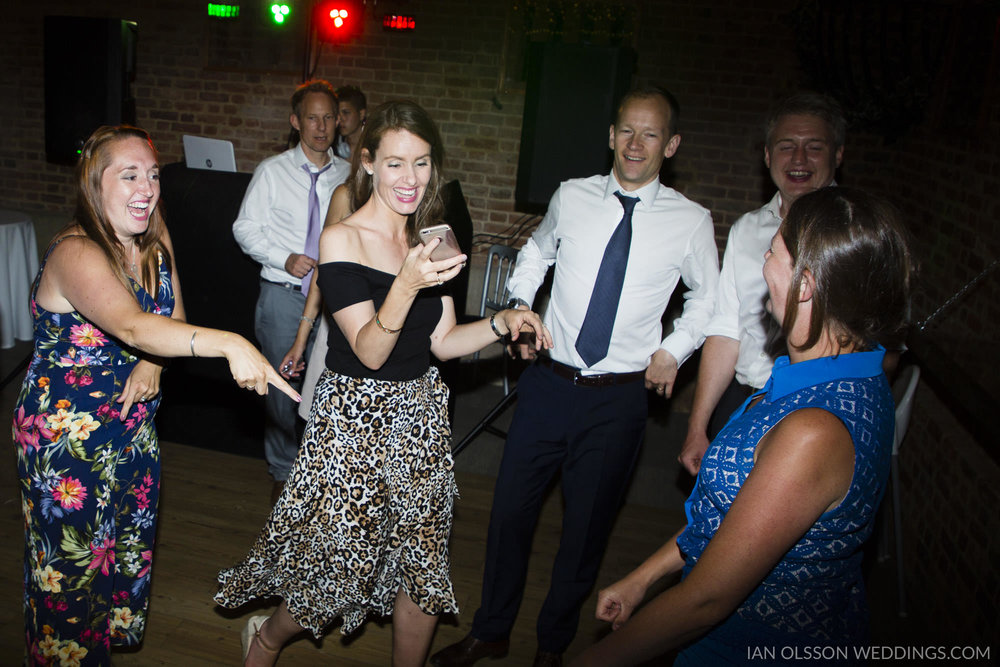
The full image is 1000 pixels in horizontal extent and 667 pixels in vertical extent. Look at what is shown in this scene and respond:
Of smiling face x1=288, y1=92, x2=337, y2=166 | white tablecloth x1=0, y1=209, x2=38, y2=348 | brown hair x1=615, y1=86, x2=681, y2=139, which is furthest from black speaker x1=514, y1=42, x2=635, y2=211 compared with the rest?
white tablecloth x1=0, y1=209, x2=38, y2=348

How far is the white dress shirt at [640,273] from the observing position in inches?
92.3

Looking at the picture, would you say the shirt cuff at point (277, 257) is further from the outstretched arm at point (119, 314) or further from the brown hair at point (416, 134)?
the outstretched arm at point (119, 314)

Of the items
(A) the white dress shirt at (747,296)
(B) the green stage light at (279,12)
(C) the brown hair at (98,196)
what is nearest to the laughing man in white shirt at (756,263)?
(A) the white dress shirt at (747,296)

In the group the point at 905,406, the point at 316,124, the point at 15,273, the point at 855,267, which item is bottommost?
the point at 15,273

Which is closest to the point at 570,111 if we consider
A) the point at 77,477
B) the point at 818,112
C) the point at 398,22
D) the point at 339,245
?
the point at 818,112

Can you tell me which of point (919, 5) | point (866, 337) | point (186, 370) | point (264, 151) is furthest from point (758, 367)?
point (264, 151)

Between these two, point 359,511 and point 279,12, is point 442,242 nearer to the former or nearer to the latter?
point 359,511

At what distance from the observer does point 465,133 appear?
5.05 metres

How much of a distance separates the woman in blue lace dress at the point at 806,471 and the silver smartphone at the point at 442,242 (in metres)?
0.73

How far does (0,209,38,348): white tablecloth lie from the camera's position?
4559mm

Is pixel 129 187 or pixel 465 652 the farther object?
pixel 465 652

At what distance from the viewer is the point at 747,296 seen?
7.71 feet

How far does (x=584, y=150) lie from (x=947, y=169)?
5.52ft

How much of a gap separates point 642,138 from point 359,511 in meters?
1.42
